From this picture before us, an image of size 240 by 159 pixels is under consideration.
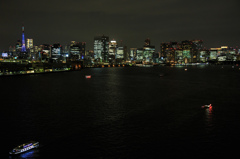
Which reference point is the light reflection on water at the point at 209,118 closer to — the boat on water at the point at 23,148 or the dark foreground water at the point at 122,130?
the dark foreground water at the point at 122,130

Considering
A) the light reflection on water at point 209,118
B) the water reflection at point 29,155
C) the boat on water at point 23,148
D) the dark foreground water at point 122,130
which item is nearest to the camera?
the water reflection at point 29,155

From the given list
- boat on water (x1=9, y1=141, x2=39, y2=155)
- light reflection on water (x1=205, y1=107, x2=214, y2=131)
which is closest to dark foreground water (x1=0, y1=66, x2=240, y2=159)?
light reflection on water (x1=205, y1=107, x2=214, y2=131)

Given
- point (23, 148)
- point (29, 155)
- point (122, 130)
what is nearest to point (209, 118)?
point (122, 130)

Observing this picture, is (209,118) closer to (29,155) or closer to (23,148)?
(29,155)

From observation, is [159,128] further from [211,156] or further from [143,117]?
[211,156]

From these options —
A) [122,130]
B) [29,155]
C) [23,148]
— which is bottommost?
[29,155]

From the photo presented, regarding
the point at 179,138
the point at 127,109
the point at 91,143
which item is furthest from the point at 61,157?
the point at 127,109

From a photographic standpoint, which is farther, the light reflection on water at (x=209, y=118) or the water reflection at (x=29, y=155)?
the light reflection on water at (x=209, y=118)

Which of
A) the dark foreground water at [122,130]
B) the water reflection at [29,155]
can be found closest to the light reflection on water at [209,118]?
the dark foreground water at [122,130]

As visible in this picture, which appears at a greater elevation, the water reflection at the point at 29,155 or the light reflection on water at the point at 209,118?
the light reflection on water at the point at 209,118

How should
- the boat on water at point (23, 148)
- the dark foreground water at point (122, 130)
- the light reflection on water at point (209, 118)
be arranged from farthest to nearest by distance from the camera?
the light reflection on water at point (209, 118)
the dark foreground water at point (122, 130)
the boat on water at point (23, 148)

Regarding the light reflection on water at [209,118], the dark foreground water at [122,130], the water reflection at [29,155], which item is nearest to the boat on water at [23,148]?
the water reflection at [29,155]
